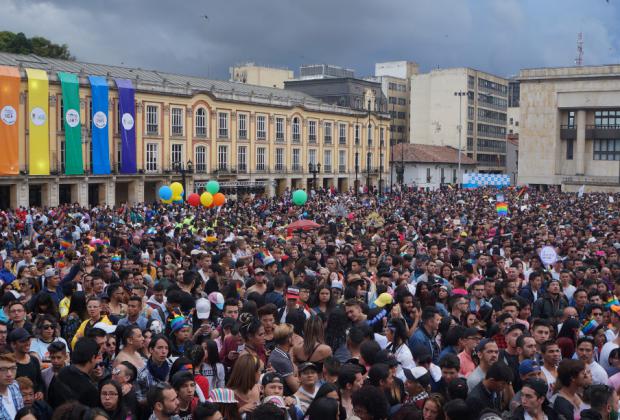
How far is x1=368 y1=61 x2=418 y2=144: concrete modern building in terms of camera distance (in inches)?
3561

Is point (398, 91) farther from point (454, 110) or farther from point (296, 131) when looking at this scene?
point (296, 131)

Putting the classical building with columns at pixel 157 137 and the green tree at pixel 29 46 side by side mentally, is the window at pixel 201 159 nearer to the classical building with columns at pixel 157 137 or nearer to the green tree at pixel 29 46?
the classical building with columns at pixel 157 137

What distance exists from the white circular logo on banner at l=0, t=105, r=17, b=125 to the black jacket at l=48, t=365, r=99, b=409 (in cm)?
3886

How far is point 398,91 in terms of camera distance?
92.1 meters

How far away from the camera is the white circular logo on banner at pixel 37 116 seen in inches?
1713

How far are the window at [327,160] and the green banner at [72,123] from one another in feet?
90.8

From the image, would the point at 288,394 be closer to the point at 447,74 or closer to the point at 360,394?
the point at 360,394

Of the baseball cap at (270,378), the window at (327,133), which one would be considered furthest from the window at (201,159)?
the baseball cap at (270,378)

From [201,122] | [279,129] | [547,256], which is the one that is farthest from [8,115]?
[547,256]

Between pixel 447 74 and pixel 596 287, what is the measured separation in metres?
80.0

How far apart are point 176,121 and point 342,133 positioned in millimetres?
21726

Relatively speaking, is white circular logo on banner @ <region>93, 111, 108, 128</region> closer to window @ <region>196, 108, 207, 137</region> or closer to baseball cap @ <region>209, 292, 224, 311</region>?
window @ <region>196, 108, 207, 137</region>

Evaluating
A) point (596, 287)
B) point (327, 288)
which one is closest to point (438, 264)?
point (596, 287)

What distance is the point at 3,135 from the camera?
41594 mm
